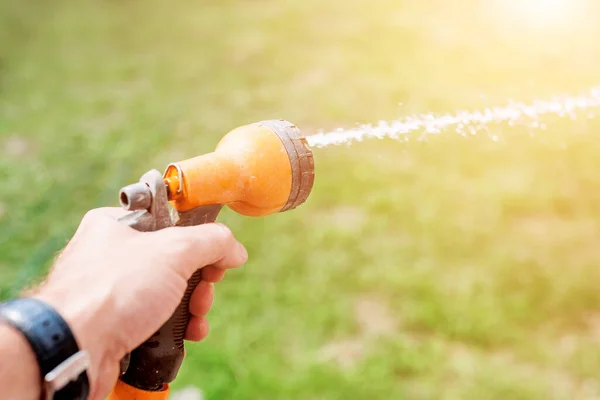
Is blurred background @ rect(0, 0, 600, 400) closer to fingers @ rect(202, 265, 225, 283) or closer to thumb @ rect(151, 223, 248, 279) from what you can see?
fingers @ rect(202, 265, 225, 283)

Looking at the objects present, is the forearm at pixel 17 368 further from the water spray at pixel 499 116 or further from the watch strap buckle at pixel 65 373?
the water spray at pixel 499 116

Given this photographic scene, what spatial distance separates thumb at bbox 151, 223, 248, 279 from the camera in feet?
3.14

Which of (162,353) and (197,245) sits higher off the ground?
(197,245)

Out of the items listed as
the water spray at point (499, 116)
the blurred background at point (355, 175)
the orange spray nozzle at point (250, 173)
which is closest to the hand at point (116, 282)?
the orange spray nozzle at point (250, 173)

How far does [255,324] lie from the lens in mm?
2283

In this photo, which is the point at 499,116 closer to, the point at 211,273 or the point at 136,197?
the point at 211,273

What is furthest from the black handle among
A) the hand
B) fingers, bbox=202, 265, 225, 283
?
the hand

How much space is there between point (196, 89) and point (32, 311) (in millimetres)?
3144

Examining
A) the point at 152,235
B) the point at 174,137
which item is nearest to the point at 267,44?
the point at 174,137

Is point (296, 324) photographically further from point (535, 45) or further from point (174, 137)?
point (535, 45)

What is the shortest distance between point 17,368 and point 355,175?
2265 millimetres

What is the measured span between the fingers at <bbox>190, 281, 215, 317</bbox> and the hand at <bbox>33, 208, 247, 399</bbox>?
0.14m

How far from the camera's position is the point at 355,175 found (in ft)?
9.71

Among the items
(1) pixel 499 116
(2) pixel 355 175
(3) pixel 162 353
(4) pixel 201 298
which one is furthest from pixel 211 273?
(1) pixel 499 116
